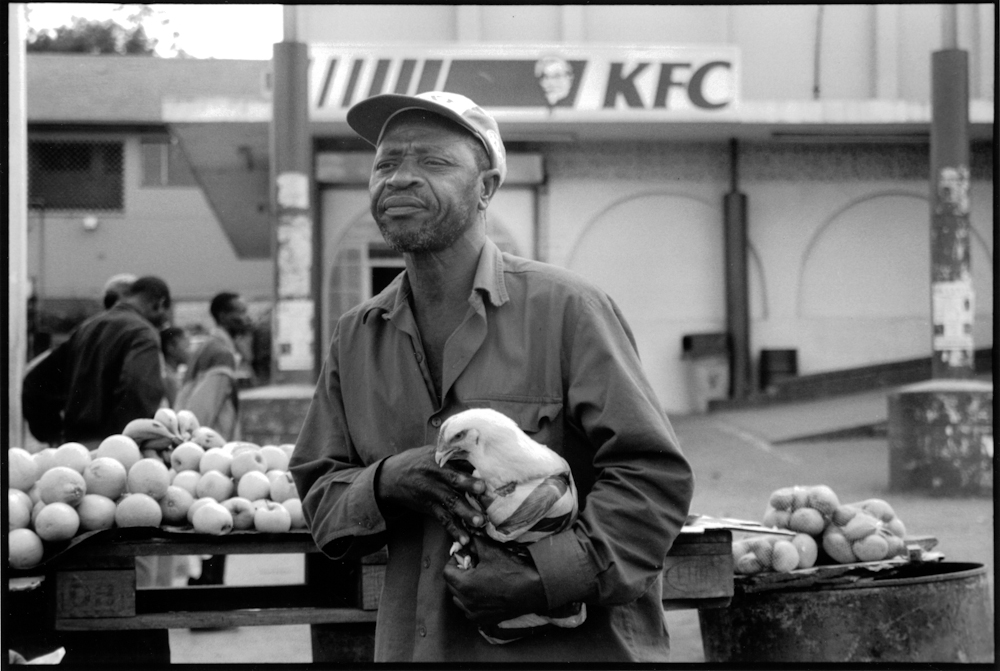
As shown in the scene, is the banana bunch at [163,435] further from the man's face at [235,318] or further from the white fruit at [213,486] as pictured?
the man's face at [235,318]

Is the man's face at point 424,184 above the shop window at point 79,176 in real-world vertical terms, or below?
below

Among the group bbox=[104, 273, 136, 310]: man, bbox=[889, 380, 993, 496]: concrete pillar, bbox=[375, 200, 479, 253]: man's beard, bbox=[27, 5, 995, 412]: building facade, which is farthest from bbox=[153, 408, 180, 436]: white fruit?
bbox=[27, 5, 995, 412]: building facade

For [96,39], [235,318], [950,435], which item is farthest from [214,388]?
[96,39]

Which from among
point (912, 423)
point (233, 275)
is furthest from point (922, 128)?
point (233, 275)

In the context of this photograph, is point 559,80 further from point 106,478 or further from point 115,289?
point 106,478

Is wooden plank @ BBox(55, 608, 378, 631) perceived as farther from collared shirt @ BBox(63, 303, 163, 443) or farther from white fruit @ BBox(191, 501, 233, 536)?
collared shirt @ BBox(63, 303, 163, 443)

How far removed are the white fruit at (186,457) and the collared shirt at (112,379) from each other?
4.81 ft

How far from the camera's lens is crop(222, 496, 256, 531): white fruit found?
12.4 ft

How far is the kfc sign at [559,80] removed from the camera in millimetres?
12602

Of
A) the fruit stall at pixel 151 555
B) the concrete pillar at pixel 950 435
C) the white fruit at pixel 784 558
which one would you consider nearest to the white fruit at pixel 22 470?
the fruit stall at pixel 151 555

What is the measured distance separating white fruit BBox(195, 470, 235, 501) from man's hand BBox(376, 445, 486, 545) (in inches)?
74.4

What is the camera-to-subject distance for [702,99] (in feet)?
43.0

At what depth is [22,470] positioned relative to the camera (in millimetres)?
3850

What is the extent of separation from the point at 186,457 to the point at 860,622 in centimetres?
241
